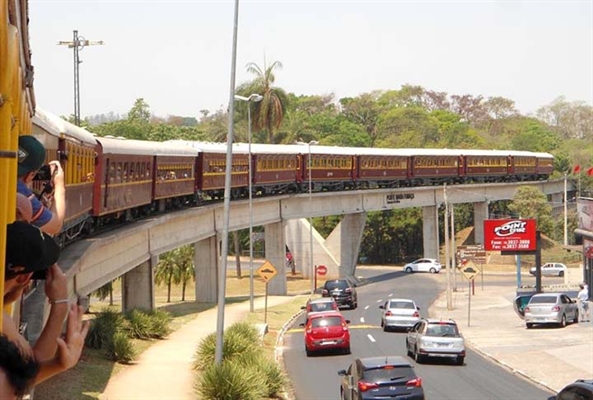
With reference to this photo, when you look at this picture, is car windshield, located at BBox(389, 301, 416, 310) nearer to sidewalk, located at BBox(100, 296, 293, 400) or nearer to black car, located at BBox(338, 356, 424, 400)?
sidewalk, located at BBox(100, 296, 293, 400)

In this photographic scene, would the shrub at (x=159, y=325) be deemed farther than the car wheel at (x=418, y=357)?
Yes

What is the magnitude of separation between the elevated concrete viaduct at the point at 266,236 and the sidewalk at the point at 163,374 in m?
2.20

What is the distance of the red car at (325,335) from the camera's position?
30.9 meters

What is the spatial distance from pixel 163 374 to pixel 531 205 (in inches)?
2509

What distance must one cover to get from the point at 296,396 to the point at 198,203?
68.4 feet

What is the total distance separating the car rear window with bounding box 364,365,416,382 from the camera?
63.1 feet

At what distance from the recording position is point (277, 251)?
57.2 meters

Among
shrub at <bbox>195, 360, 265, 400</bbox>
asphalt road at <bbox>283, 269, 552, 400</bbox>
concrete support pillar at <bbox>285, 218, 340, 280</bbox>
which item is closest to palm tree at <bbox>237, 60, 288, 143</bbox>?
concrete support pillar at <bbox>285, 218, 340, 280</bbox>

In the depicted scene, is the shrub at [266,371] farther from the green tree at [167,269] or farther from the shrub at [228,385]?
the green tree at [167,269]

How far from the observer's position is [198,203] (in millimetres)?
43594

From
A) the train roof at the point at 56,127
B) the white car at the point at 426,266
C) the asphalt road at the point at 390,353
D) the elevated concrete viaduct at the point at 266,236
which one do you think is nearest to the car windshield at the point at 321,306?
the asphalt road at the point at 390,353

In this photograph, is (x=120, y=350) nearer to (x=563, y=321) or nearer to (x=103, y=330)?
(x=103, y=330)

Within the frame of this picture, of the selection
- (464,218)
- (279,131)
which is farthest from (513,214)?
(279,131)

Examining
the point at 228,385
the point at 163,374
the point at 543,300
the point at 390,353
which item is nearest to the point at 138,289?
the point at 390,353
